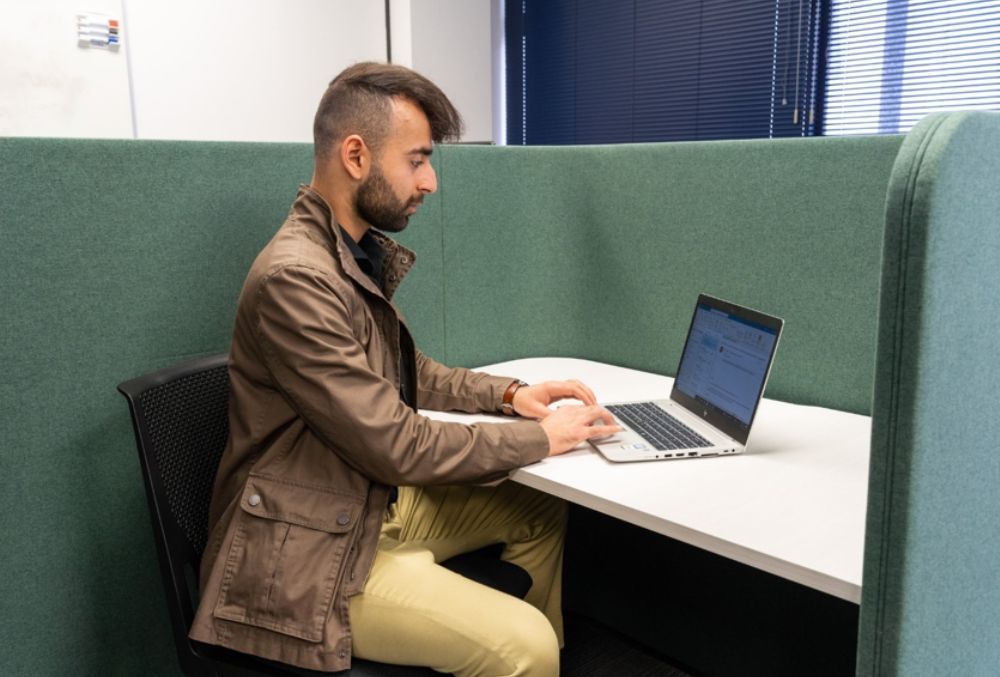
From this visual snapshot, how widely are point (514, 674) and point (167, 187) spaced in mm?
878

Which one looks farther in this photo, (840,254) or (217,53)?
(217,53)

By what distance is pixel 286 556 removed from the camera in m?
1.04

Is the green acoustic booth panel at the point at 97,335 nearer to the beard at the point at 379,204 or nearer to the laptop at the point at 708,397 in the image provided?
the beard at the point at 379,204

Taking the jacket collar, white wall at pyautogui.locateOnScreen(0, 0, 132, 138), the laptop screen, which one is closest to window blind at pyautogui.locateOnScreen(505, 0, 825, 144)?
white wall at pyautogui.locateOnScreen(0, 0, 132, 138)

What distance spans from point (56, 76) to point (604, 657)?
237cm

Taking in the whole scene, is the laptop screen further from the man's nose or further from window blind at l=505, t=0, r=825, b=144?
window blind at l=505, t=0, r=825, b=144

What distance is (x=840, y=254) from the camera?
1445mm

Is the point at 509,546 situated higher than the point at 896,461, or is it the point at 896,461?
the point at 896,461

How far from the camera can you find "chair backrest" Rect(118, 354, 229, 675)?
106cm

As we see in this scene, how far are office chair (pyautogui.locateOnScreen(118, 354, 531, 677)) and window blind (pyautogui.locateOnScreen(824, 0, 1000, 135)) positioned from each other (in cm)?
232

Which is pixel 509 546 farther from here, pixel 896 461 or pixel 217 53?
pixel 217 53

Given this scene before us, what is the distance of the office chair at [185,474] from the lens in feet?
3.42

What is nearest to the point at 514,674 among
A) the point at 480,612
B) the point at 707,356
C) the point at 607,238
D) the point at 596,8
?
the point at 480,612

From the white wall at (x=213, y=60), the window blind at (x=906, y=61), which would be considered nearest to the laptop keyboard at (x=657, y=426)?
the window blind at (x=906, y=61)
